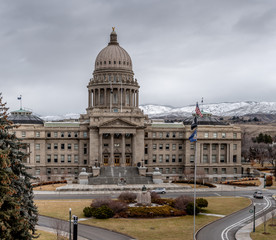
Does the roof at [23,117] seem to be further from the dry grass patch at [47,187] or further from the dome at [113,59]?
the dry grass patch at [47,187]

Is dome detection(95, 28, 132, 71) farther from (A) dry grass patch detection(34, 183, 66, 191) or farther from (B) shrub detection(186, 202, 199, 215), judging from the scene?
(B) shrub detection(186, 202, 199, 215)

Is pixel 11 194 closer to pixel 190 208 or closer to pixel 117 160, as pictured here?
pixel 190 208

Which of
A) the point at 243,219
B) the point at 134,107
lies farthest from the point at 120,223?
the point at 134,107

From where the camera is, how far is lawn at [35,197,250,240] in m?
46.7

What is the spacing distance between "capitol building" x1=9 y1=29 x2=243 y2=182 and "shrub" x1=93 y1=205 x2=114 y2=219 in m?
43.6

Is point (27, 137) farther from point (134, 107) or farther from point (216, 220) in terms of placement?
point (216, 220)

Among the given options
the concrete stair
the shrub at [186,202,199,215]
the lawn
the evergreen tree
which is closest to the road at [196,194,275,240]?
the lawn

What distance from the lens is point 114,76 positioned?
120375mm

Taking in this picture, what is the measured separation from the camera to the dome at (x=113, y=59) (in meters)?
121

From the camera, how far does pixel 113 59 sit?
12100 centimetres

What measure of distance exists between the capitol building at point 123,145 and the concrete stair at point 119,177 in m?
1.40

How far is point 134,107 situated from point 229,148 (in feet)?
97.1

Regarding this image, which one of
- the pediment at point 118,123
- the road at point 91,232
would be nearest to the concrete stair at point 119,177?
the pediment at point 118,123

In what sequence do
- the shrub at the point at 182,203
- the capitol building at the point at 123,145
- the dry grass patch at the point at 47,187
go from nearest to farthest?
the shrub at the point at 182,203 < the dry grass patch at the point at 47,187 < the capitol building at the point at 123,145
